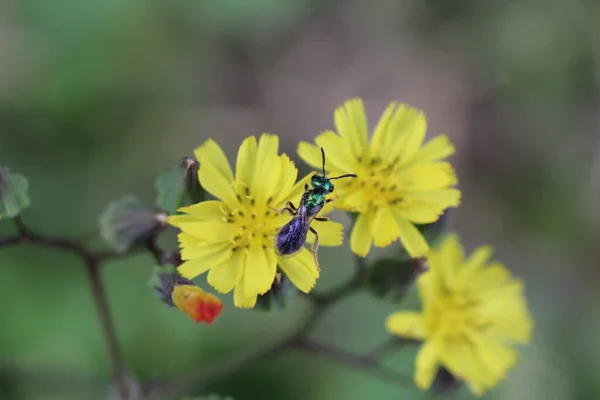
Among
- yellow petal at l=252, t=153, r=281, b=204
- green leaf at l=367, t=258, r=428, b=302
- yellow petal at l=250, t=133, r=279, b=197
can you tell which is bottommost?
green leaf at l=367, t=258, r=428, b=302

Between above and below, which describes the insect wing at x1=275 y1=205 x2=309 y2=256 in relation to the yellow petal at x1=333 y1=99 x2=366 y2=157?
below

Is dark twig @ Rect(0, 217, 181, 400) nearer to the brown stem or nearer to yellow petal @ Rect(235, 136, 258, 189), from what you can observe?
the brown stem

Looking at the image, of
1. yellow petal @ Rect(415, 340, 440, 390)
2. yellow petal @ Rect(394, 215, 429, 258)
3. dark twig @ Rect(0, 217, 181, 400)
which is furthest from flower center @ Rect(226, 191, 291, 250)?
yellow petal @ Rect(415, 340, 440, 390)

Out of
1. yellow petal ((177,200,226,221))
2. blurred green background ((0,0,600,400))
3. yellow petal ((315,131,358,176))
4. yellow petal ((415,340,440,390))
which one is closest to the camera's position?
yellow petal ((177,200,226,221))

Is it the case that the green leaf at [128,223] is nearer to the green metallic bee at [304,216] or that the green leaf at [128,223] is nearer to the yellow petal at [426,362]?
the green metallic bee at [304,216]

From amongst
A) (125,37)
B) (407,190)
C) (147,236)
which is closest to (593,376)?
(407,190)

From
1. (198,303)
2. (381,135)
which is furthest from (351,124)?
(198,303)

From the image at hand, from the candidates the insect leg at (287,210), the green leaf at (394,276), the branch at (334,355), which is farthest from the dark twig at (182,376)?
the insect leg at (287,210)
